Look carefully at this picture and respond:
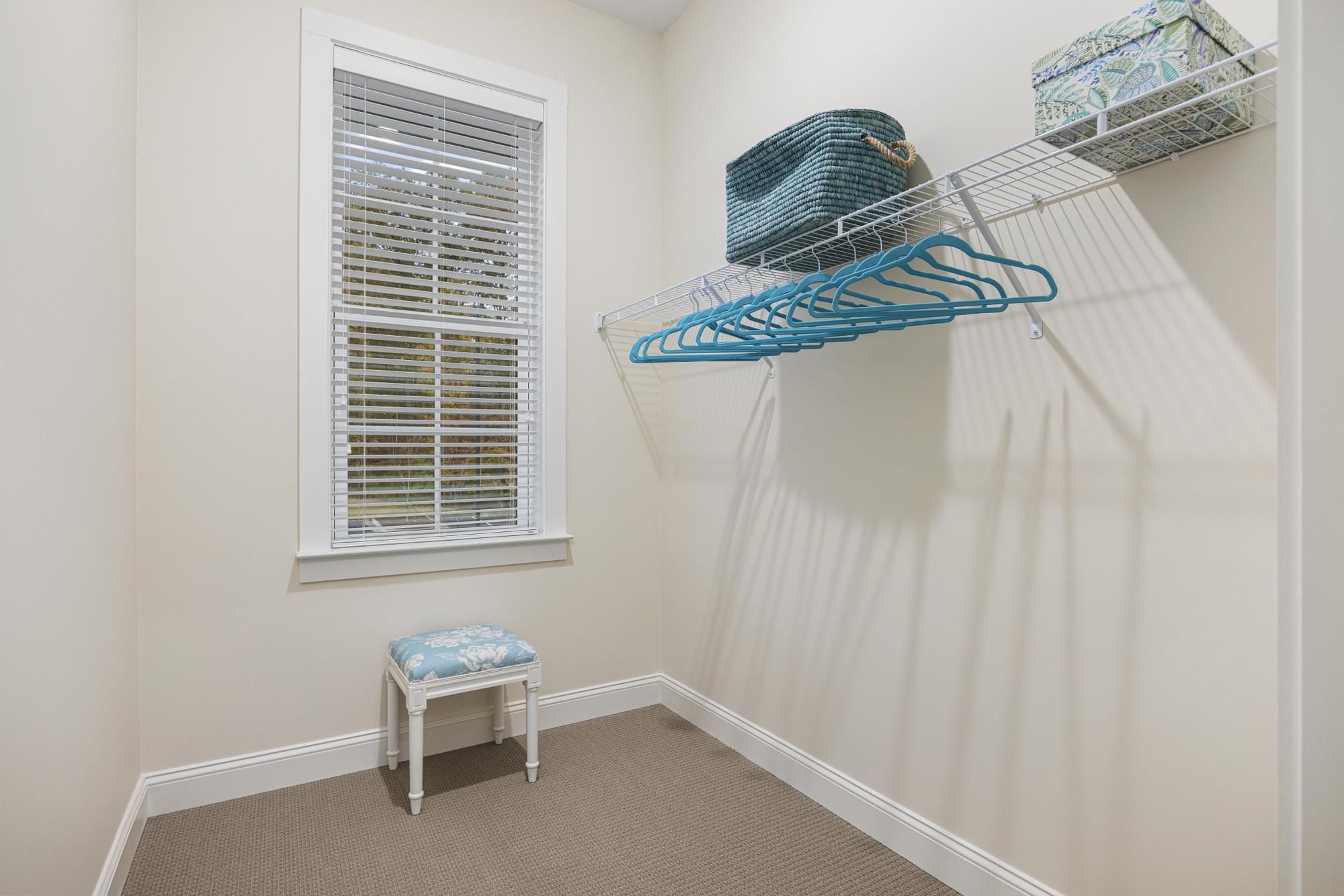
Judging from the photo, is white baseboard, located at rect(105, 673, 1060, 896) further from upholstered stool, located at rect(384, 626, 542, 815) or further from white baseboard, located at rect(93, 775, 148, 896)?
upholstered stool, located at rect(384, 626, 542, 815)

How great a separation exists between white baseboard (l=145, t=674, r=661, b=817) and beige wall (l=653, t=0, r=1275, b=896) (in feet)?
2.15

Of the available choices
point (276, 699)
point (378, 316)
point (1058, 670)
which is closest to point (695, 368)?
point (378, 316)

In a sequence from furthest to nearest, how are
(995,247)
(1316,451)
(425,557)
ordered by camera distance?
(425,557), (995,247), (1316,451)

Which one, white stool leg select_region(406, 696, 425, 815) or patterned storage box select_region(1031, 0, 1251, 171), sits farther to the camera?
white stool leg select_region(406, 696, 425, 815)

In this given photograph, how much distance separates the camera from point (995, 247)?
148cm

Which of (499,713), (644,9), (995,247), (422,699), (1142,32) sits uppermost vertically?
(644,9)

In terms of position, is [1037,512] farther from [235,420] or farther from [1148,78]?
[235,420]

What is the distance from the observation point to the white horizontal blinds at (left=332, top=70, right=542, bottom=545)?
91.4 inches

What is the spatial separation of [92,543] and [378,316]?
1.08m

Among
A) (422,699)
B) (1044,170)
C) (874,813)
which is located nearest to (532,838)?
(422,699)

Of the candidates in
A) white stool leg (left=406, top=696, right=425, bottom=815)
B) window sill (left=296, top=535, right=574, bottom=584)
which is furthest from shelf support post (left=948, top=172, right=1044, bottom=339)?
white stool leg (left=406, top=696, right=425, bottom=815)

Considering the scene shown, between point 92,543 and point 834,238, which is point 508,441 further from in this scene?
point 834,238

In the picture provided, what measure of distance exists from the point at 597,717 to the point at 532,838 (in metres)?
0.82

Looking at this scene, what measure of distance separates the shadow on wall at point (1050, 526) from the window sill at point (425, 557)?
34.6 inches
